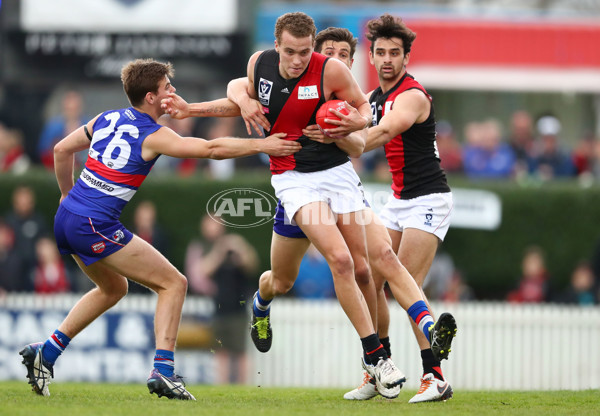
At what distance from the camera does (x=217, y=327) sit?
14.9 meters

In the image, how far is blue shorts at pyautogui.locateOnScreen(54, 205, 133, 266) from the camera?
842 centimetres

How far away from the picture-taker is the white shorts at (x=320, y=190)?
28.0 feet

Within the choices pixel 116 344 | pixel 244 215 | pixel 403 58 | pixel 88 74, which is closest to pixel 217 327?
pixel 116 344

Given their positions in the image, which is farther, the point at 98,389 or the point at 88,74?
the point at 88,74

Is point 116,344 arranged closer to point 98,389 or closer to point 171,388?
point 98,389

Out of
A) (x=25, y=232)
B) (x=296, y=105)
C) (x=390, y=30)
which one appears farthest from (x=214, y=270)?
(x=296, y=105)

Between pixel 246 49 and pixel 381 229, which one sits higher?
pixel 246 49

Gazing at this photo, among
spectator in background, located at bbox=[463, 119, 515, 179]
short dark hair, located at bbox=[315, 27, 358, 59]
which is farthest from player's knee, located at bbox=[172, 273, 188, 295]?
spectator in background, located at bbox=[463, 119, 515, 179]

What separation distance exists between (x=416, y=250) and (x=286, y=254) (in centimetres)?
119

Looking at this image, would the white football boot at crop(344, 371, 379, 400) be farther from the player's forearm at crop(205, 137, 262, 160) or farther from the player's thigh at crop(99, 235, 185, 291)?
the player's forearm at crop(205, 137, 262, 160)

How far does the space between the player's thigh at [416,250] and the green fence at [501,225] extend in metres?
7.20

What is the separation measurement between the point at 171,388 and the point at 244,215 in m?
3.02

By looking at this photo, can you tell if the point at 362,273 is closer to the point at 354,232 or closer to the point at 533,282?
the point at 354,232

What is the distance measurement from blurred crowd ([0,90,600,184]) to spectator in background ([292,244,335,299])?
1.94 m
